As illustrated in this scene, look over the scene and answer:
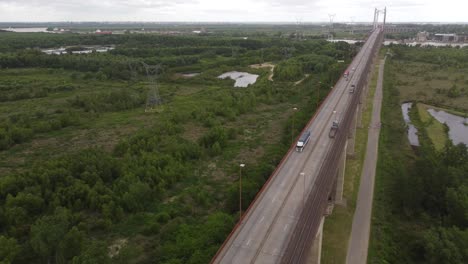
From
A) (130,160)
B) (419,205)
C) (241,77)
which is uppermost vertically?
(241,77)

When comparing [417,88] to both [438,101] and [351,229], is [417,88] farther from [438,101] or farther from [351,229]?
[351,229]

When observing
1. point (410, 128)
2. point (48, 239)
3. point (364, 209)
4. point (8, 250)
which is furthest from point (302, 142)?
point (410, 128)

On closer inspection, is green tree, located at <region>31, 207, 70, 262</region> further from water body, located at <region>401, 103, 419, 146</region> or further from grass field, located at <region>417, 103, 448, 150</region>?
grass field, located at <region>417, 103, 448, 150</region>

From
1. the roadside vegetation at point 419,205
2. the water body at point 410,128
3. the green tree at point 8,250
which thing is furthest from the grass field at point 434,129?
the green tree at point 8,250

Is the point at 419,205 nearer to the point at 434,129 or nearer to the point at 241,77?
the point at 434,129

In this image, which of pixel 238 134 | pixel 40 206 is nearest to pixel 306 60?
pixel 238 134
